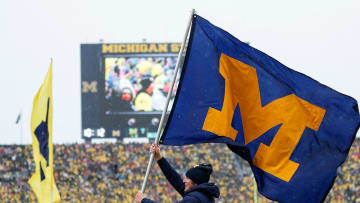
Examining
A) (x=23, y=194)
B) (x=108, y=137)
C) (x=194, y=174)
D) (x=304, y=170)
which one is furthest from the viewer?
(x=108, y=137)

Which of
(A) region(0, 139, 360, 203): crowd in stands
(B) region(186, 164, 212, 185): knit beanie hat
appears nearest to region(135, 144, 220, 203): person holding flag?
(B) region(186, 164, 212, 185): knit beanie hat

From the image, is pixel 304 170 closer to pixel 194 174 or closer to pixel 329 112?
pixel 329 112

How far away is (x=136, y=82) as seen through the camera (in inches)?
1476

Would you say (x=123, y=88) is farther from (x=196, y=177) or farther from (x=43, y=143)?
(x=196, y=177)

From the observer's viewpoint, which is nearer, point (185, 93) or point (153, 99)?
point (185, 93)

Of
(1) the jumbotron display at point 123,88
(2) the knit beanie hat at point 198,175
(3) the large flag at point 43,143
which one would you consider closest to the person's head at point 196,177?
(2) the knit beanie hat at point 198,175

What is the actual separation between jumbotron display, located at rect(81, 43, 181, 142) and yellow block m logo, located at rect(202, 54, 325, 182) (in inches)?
1183

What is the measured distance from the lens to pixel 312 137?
664 centimetres

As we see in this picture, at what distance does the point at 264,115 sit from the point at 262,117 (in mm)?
25

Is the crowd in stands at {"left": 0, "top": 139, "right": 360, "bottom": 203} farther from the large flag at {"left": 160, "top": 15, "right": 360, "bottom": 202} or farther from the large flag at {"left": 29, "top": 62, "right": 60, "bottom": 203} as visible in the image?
the large flag at {"left": 160, "top": 15, "right": 360, "bottom": 202}

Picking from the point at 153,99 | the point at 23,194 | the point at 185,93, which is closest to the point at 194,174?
the point at 185,93

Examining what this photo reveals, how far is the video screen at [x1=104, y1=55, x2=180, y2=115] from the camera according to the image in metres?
37.2

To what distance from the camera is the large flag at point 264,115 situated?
6547mm

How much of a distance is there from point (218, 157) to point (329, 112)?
32.9 m
